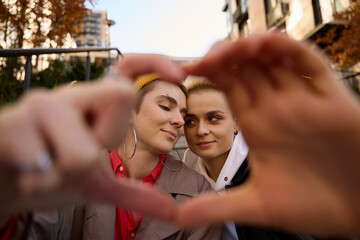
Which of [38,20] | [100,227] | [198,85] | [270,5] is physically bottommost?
[100,227]

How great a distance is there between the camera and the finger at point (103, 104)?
470 mm

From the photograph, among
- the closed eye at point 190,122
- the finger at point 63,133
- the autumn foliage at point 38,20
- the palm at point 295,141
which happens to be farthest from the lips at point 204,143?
the autumn foliage at point 38,20

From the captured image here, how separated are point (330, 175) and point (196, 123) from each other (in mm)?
1530

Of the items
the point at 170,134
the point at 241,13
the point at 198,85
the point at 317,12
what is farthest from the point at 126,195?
the point at 241,13

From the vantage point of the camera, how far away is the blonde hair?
211 centimetres

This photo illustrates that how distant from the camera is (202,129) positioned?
1959 millimetres

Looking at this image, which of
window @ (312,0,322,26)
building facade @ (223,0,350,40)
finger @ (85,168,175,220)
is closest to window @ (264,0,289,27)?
building facade @ (223,0,350,40)

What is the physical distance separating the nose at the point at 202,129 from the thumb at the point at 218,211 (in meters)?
1.36

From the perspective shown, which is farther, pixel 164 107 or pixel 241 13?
pixel 241 13

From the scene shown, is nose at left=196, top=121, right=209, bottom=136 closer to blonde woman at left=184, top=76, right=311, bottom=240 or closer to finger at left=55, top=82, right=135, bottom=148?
blonde woman at left=184, top=76, right=311, bottom=240

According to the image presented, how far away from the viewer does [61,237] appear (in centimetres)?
128

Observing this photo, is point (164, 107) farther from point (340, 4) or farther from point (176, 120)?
point (340, 4)

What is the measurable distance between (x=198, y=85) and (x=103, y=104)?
1724mm

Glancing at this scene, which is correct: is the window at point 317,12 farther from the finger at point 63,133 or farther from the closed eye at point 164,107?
the finger at point 63,133
